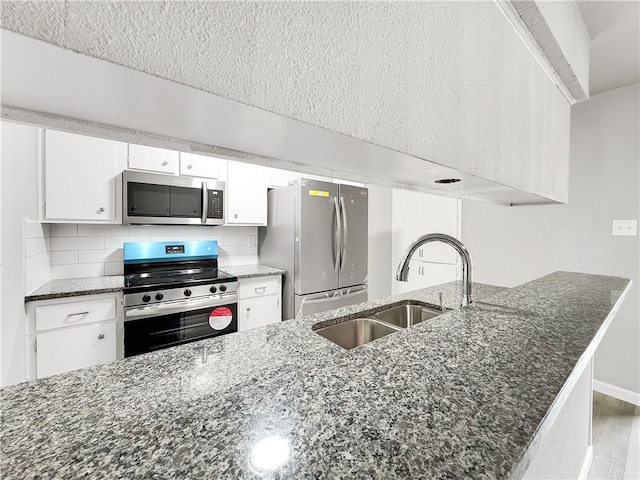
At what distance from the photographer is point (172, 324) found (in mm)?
2137

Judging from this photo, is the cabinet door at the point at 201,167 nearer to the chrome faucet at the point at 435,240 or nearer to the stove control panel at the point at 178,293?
the stove control panel at the point at 178,293

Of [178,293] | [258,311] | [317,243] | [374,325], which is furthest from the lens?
[317,243]

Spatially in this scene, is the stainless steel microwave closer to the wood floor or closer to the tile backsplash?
the tile backsplash

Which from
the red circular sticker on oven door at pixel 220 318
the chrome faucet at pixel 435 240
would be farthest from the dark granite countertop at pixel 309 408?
the red circular sticker on oven door at pixel 220 318

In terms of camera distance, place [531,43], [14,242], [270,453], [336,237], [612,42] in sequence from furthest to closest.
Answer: [336,237], [612,42], [14,242], [531,43], [270,453]

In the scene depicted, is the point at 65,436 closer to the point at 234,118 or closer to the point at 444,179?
the point at 234,118

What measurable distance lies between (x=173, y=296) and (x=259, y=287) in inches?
30.2

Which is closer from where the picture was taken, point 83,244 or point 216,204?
point 83,244

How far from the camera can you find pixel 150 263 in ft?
8.18

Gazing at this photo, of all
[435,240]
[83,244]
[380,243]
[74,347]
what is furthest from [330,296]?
[83,244]

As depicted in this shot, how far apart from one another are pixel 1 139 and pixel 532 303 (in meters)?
2.58

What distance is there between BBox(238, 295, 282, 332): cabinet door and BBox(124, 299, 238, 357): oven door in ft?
0.42

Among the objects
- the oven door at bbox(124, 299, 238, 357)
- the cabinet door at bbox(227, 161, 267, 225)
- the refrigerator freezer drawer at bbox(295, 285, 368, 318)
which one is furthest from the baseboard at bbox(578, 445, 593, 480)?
the cabinet door at bbox(227, 161, 267, 225)

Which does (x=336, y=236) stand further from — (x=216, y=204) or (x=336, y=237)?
(x=216, y=204)
